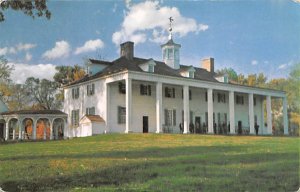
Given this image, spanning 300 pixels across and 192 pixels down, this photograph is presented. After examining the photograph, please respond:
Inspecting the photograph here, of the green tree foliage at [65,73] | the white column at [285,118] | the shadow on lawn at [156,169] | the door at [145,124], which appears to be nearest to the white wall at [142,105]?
the door at [145,124]

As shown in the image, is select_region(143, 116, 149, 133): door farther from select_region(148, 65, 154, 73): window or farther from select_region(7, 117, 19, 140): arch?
select_region(7, 117, 19, 140): arch

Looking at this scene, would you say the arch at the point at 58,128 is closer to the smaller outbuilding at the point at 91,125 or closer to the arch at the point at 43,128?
the arch at the point at 43,128

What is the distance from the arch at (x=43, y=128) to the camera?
42.0ft

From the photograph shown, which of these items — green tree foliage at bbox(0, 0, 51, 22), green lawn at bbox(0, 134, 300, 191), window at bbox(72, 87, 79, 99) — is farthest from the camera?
window at bbox(72, 87, 79, 99)

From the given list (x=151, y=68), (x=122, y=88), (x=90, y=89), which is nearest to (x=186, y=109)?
(x=122, y=88)

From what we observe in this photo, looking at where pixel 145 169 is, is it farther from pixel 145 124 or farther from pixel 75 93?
pixel 145 124

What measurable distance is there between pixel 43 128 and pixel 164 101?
1213 centimetres

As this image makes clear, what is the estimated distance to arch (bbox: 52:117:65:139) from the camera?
13.3m

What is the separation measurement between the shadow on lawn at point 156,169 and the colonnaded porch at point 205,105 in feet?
28.1

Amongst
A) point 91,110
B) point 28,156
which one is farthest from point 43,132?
point 91,110

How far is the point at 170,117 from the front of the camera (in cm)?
2492

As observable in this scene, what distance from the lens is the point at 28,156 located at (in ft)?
35.1

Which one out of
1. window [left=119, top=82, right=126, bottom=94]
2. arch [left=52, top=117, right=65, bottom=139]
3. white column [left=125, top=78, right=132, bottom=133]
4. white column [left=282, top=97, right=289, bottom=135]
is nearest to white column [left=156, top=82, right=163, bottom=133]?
window [left=119, top=82, right=126, bottom=94]

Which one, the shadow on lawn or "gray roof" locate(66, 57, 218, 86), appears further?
"gray roof" locate(66, 57, 218, 86)
